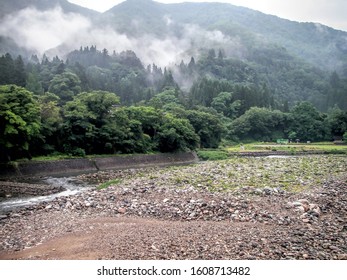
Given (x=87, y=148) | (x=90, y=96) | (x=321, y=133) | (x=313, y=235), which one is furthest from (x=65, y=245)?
(x=321, y=133)

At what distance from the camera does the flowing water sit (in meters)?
21.7

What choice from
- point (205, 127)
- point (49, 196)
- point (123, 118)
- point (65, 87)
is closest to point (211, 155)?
point (205, 127)

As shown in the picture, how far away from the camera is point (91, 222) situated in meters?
15.9

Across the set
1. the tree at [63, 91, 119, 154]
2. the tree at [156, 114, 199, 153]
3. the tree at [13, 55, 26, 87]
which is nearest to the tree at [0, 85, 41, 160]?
the tree at [63, 91, 119, 154]

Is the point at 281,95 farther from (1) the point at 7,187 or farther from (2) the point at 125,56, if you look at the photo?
(1) the point at 7,187

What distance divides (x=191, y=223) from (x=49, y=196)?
14301mm

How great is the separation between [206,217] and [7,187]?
64.6ft

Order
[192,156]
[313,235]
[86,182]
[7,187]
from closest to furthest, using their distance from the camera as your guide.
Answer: [313,235] < [7,187] < [86,182] < [192,156]

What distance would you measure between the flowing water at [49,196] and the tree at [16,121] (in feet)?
18.1

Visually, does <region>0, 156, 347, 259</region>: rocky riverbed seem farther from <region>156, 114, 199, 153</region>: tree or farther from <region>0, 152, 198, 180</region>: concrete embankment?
<region>156, 114, 199, 153</region>: tree

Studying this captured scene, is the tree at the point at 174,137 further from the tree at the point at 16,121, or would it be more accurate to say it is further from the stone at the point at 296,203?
the stone at the point at 296,203

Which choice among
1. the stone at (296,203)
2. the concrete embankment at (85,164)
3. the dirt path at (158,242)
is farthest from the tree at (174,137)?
the dirt path at (158,242)

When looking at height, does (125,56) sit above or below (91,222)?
above

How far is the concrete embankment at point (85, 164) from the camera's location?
118 feet
